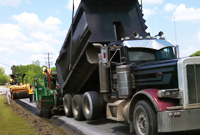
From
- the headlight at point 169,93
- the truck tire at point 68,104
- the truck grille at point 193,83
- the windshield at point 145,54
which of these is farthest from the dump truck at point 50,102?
the truck grille at point 193,83

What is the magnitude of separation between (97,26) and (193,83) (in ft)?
13.5

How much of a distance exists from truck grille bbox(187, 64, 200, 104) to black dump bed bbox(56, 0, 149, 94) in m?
3.66

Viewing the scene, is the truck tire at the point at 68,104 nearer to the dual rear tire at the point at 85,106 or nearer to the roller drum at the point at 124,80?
the dual rear tire at the point at 85,106

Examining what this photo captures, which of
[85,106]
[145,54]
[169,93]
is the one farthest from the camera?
[85,106]

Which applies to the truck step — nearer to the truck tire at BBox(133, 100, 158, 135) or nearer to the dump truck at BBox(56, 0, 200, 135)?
the dump truck at BBox(56, 0, 200, 135)

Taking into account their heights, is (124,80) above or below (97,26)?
below

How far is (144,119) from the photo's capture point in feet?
19.2

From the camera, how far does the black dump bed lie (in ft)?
28.0

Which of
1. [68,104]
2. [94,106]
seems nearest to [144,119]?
[94,106]

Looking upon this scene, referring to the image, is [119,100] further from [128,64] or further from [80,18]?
[80,18]

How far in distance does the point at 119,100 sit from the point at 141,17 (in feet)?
11.2

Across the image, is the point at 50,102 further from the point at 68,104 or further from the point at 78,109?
the point at 78,109

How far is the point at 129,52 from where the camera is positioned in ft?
23.7

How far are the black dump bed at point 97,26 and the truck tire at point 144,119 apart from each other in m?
3.14
